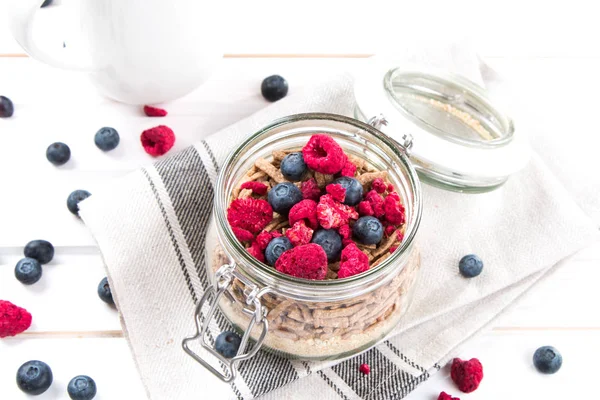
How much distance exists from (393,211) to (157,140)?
522 millimetres

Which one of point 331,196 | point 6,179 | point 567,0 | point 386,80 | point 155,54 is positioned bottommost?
point 6,179

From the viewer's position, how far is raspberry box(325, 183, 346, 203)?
93cm

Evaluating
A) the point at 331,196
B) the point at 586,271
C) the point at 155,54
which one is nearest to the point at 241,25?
the point at 155,54

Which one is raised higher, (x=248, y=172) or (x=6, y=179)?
(x=248, y=172)

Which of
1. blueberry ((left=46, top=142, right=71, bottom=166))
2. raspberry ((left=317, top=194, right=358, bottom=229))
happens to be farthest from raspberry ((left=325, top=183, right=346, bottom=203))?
blueberry ((left=46, top=142, right=71, bottom=166))

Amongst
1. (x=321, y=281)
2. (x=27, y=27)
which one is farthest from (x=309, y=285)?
(x=27, y=27)

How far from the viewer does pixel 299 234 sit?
897mm

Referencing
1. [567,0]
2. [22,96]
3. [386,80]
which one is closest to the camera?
[386,80]

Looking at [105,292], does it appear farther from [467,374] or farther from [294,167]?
[467,374]

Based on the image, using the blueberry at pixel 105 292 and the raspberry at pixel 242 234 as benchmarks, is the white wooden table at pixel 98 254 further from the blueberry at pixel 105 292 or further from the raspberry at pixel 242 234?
the raspberry at pixel 242 234

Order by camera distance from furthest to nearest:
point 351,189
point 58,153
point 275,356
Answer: point 58,153 < point 275,356 < point 351,189

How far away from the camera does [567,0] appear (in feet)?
5.42

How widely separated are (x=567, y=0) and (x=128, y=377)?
1.31 m

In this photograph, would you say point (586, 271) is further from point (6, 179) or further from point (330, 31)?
point (6, 179)
